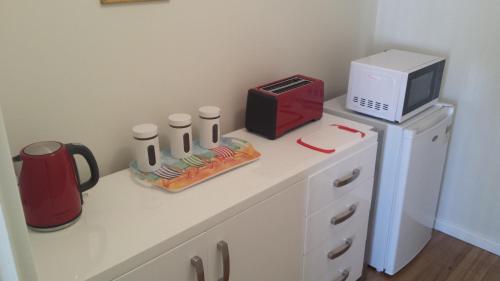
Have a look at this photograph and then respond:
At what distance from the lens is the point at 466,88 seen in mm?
2232

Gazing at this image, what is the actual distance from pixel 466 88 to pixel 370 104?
0.63 meters

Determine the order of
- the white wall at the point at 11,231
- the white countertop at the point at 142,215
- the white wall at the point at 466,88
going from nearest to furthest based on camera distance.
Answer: the white wall at the point at 11,231
the white countertop at the point at 142,215
the white wall at the point at 466,88

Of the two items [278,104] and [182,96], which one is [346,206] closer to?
[278,104]

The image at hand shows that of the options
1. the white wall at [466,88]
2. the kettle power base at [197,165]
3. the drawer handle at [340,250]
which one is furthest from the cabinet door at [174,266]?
the white wall at [466,88]

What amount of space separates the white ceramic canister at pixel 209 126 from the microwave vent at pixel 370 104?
76 centimetres

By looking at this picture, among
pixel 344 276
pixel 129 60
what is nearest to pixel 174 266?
pixel 129 60

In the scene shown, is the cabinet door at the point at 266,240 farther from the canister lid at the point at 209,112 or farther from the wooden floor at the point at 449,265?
the wooden floor at the point at 449,265

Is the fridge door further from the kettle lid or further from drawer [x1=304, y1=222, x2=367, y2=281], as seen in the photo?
the kettle lid

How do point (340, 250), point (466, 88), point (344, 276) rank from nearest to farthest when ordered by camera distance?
point (340, 250), point (344, 276), point (466, 88)

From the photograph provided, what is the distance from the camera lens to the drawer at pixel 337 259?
168 centimetres

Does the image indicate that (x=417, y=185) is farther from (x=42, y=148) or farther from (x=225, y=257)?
(x=42, y=148)

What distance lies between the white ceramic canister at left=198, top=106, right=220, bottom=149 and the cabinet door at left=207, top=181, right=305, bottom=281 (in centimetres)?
35

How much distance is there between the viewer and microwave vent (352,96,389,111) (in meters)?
1.93

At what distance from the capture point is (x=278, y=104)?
1.67m
